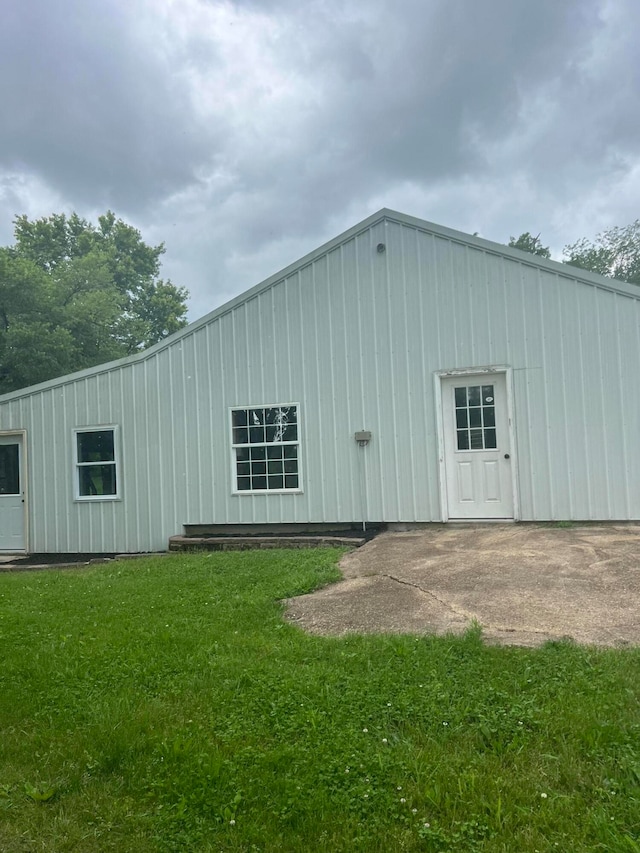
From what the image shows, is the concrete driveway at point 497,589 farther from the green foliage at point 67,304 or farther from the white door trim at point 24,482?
the green foliage at point 67,304

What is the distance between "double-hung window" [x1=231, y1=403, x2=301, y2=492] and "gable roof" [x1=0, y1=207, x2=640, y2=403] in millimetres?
1784

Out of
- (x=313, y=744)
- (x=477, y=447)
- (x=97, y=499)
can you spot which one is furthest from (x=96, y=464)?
(x=313, y=744)

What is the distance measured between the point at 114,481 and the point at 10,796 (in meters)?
8.33

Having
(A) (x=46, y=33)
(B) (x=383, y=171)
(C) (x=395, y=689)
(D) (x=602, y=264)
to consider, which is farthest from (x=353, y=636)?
(D) (x=602, y=264)

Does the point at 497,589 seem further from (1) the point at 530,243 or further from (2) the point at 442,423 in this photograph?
(1) the point at 530,243

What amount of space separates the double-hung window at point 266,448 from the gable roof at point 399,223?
1.78m

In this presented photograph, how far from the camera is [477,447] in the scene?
8.68 m

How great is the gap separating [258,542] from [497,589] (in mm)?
4499

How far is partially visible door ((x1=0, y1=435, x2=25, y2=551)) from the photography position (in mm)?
10922

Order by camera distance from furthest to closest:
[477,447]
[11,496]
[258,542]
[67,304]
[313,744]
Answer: [67,304], [11,496], [258,542], [477,447], [313,744]

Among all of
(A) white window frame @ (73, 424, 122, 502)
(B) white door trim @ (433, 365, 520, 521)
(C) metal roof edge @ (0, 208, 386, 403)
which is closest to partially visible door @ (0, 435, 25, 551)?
(C) metal roof edge @ (0, 208, 386, 403)

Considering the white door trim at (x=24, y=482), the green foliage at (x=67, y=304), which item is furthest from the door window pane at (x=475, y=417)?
the green foliage at (x=67, y=304)

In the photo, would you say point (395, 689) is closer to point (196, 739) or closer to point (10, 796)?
point (196, 739)

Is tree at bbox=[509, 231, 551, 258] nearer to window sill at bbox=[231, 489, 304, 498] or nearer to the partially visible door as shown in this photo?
window sill at bbox=[231, 489, 304, 498]
